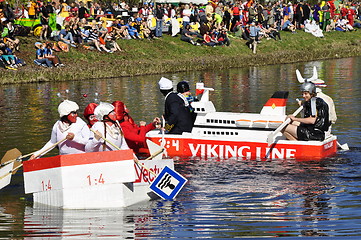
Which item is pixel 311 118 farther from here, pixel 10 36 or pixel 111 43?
pixel 111 43

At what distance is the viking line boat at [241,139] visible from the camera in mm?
16500

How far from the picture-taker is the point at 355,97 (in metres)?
27.4

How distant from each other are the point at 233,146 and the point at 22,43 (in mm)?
22642

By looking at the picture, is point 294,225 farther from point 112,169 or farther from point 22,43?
point 22,43

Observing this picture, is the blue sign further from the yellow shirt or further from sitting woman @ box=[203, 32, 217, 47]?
sitting woman @ box=[203, 32, 217, 47]

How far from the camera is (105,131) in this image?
1243 cm

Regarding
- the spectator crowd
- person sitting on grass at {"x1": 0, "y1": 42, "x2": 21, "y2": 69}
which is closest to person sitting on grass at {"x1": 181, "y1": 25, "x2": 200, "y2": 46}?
the spectator crowd

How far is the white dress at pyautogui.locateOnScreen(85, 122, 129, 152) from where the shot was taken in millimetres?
12422

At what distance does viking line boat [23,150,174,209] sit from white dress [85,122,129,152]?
0.46 meters

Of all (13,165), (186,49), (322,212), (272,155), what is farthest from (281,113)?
(186,49)

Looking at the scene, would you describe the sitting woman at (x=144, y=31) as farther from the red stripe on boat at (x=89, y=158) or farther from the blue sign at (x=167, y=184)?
the red stripe on boat at (x=89, y=158)

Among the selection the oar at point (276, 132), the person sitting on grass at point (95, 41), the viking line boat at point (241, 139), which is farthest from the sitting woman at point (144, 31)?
the oar at point (276, 132)

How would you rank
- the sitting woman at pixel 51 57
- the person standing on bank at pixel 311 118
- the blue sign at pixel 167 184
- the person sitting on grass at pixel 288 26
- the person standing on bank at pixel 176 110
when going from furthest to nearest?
the person sitting on grass at pixel 288 26 < the sitting woman at pixel 51 57 < the person standing on bank at pixel 176 110 < the person standing on bank at pixel 311 118 < the blue sign at pixel 167 184

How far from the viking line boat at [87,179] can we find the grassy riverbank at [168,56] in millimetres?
21757
